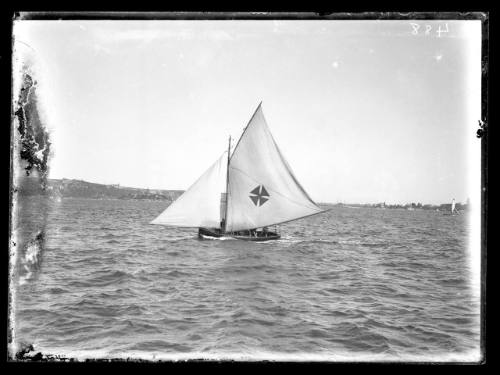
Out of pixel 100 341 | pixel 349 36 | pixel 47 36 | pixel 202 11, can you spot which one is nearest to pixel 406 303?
pixel 349 36

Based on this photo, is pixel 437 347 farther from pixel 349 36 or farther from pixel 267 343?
pixel 349 36

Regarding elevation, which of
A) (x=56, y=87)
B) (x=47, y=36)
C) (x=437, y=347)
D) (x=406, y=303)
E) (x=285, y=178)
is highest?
(x=47, y=36)

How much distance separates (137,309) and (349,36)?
637cm

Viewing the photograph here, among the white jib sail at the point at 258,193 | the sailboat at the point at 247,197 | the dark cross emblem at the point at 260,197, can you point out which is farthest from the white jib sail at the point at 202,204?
the dark cross emblem at the point at 260,197

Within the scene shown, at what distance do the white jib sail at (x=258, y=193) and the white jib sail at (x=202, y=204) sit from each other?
74cm

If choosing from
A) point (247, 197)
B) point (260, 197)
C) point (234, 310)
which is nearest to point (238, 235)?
point (247, 197)

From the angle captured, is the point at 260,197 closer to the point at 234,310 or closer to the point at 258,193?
the point at 258,193

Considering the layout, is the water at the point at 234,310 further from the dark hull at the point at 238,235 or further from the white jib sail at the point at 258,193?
the dark hull at the point at 238,235

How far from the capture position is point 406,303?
19.5 feet

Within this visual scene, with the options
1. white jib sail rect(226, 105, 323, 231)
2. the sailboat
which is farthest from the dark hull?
white jib sail rect(226, 105, 323, 231)

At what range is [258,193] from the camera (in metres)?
15.0

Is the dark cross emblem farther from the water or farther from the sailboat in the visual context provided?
the water

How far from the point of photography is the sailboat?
14352mm

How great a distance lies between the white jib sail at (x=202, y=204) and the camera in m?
13.5
